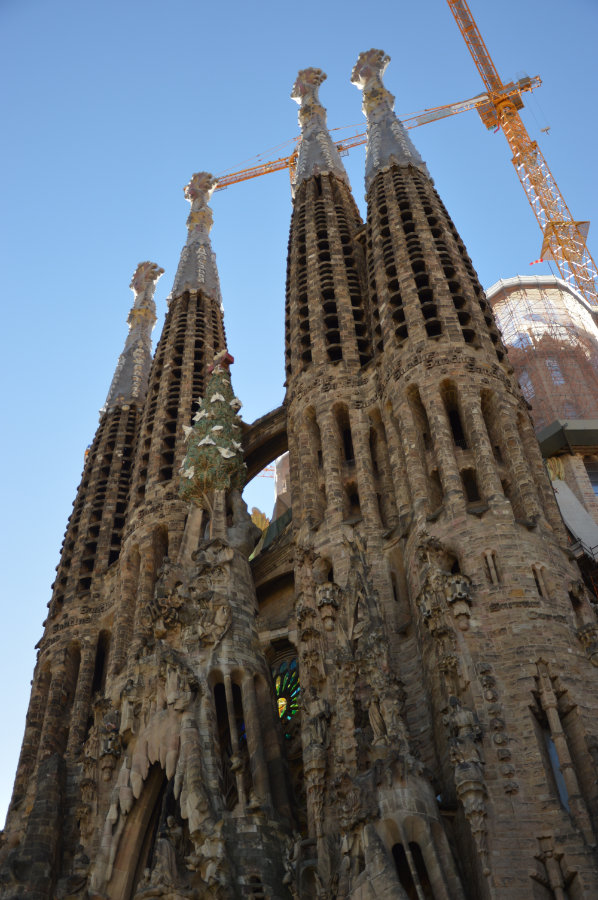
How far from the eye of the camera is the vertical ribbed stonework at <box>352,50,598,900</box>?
52.0 ft

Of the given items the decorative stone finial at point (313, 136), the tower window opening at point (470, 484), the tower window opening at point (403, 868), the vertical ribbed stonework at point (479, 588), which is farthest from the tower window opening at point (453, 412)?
the decorative stone finial at point (313, 136)

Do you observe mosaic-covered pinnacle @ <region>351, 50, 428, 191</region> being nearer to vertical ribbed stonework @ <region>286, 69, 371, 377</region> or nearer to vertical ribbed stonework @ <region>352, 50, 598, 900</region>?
vertical ribbed stonework @ <region>286, 69, 371, 377</region>

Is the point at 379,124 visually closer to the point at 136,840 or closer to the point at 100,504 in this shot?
the point at 100,504

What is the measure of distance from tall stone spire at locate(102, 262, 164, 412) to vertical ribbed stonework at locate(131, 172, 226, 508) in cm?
244

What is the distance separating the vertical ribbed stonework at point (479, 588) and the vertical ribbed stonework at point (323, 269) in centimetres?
117

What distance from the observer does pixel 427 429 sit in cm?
2456

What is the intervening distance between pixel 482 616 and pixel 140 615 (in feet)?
42.4

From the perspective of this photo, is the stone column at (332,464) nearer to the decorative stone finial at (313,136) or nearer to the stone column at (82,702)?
the stone column at (82,702)

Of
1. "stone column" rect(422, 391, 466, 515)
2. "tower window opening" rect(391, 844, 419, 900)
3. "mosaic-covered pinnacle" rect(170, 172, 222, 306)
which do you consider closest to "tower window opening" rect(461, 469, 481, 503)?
"stone column" rect(422, 391, 466, 515)

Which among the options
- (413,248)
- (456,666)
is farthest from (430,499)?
(413,248)

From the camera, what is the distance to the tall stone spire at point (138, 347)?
42031 mm

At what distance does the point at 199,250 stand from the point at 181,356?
9065mm

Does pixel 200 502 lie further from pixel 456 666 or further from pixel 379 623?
pixel 456 666

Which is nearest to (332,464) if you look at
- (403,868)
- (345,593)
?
(345,593)
